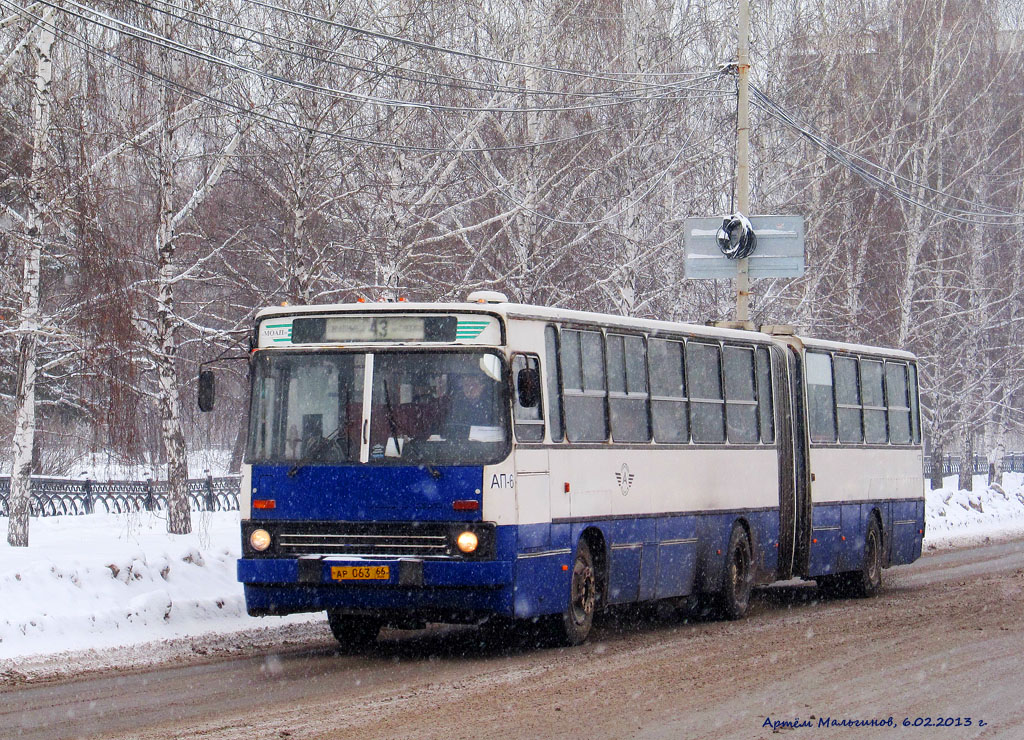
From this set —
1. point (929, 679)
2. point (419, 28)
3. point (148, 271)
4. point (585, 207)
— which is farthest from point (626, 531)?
point (585, 207)

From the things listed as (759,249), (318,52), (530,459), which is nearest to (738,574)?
(530,459)

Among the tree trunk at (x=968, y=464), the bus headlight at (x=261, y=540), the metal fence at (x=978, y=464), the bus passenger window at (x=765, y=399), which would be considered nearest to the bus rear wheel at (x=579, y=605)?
the bus headlight at (x=261, y=540)

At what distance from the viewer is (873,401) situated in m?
20.9

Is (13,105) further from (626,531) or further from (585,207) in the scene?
(585,207)

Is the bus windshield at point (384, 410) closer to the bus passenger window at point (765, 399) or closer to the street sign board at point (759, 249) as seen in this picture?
the bus passenger window at point (765, 399)

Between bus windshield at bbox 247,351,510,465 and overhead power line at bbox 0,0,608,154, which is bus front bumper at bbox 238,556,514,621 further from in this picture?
overhead power line at bbox 0,0,608,154

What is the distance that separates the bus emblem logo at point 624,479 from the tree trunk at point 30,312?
→ 7387 millimetres

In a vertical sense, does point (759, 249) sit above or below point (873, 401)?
above

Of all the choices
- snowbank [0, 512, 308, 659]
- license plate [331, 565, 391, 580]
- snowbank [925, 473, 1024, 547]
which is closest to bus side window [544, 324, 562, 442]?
license plate [331, 565, 391, 580]

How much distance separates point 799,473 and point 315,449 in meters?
7.55

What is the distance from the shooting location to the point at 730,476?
666 inches

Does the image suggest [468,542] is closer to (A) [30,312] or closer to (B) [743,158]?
(A) [30,312]

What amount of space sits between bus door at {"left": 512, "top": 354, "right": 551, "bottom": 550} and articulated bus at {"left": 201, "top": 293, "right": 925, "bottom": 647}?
2 centimetres

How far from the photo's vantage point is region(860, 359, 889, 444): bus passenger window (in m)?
20.6
